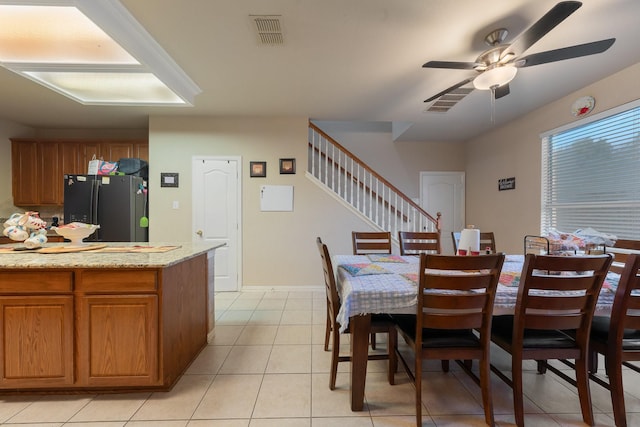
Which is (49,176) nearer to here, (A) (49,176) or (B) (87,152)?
(A) (49,176)

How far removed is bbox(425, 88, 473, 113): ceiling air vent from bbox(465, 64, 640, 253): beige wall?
595 millimetres

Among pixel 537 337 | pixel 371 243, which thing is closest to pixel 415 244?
pixel 371 243

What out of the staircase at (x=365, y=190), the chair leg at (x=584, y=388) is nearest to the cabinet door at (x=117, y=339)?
the chair leg at (x=584, y=388)

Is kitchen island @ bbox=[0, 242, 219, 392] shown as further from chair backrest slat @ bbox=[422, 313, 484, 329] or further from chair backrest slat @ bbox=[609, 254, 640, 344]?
chair backrest slat @ bbox=[609, 254, 640, 344]

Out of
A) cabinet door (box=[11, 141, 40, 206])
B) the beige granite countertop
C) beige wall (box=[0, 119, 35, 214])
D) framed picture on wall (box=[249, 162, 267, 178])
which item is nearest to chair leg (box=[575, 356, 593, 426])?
the beige granite countertop

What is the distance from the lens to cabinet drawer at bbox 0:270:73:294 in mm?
1740

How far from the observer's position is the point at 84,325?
1788mm

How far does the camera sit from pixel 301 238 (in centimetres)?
421

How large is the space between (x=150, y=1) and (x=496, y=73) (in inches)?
100.0

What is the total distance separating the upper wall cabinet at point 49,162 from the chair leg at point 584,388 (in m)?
5.49

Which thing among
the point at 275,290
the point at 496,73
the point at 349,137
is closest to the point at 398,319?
the point at 496,73

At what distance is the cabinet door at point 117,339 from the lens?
70.5 inches

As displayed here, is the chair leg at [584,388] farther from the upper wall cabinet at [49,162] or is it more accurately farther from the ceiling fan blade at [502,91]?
the upper wall cabinet at [49,162]

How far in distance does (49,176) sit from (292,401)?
5176 mm
